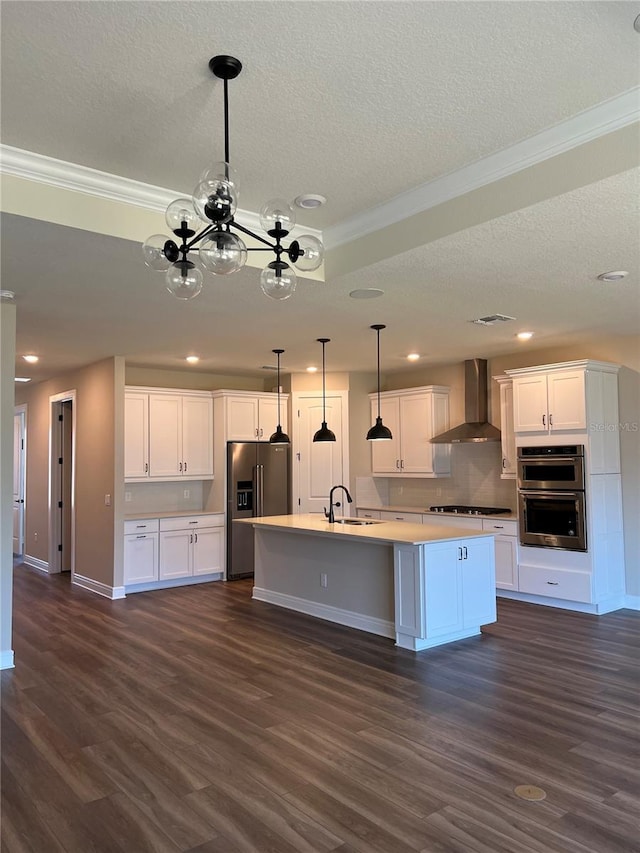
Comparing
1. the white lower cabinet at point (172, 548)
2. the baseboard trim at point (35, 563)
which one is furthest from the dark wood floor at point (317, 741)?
the baseboard trim at point (35, 563)

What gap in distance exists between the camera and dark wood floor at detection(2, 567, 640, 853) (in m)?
2.59

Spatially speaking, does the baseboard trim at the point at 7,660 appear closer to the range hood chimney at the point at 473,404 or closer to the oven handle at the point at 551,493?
the oven handle at the point at 551,493

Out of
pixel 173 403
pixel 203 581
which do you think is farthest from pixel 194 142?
pixel 203 581

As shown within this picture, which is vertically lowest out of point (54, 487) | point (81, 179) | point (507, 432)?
point (54, 487)

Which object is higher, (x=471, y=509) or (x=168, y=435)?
(x=168, y=435)

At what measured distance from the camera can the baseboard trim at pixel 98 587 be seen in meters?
7.11

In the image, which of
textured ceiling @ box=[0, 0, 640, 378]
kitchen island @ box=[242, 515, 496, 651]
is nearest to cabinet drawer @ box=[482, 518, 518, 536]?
kitchen island @ box=[242, 515, 496, 651]

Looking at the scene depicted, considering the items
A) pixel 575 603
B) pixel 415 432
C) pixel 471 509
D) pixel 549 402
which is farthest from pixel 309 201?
pixel 415 432

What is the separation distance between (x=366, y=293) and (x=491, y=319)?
1.53m

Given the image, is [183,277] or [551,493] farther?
[551,493]

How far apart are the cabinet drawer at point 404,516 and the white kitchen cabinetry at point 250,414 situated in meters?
1.84

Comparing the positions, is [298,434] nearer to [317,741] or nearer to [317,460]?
[317,460]

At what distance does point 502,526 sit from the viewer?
6926 millimetres

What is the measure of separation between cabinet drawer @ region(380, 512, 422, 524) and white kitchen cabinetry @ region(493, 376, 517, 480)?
1114 millimetres
